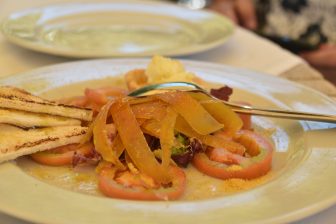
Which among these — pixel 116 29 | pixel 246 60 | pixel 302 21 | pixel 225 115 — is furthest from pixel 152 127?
pixel 302 21

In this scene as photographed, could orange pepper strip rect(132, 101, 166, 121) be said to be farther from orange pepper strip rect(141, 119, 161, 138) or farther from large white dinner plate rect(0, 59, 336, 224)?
large white dinner plate rect(0, 59, 336, 224)

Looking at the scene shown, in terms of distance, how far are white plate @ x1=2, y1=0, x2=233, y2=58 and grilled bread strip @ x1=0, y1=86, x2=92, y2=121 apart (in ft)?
1.60

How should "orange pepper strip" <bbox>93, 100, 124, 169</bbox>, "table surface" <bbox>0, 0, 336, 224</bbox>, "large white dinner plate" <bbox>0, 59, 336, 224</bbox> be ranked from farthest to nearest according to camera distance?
"table surface" <bbox>0, 0, 336, 224</bbox> < "orange pepper strip" <bbox>93, 100, 124, 169</bbox> < "large white dinner plate" <bbox>0, 59, 336, 224</bbox>

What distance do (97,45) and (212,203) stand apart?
3.48 feet

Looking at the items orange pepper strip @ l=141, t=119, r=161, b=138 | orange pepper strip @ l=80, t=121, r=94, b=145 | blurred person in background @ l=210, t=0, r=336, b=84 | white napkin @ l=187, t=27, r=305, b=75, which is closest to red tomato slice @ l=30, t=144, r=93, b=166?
orange pepper strip @ l=80, t=121, r=94, b=145

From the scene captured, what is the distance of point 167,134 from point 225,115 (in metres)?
0.18

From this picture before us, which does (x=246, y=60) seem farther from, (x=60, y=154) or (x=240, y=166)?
(x=60, y=154)

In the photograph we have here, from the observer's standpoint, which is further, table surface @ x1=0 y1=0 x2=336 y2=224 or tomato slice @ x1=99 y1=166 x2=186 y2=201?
table surface @ x1=0 y1=0 x2=336 y2=224

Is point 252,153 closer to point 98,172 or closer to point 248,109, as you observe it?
point 248,109

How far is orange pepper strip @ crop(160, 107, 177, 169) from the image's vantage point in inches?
40.5

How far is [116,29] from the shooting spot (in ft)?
6.60

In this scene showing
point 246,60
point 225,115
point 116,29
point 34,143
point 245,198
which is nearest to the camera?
point 245,198

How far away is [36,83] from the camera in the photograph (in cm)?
139

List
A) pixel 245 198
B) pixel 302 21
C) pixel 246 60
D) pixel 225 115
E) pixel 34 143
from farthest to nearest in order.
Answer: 1. pixel 302 21
2. pixel 246 60
3. pixel 225 115
4. pixel 34 143
5. pixel 245 198
